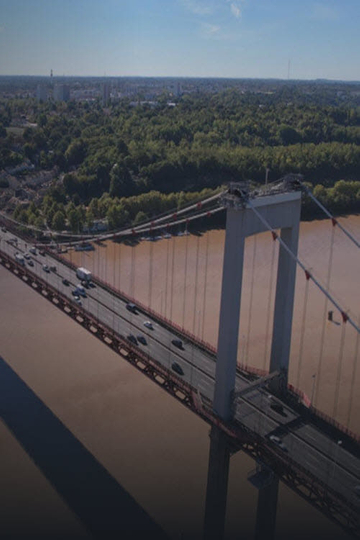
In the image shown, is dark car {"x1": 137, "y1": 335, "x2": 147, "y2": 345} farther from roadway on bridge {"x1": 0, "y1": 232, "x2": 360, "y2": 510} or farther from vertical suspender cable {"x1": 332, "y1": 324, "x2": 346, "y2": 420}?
vertical suspender cable {"x1": 332, "y1": 324, "x2": 346, "y2": 420}

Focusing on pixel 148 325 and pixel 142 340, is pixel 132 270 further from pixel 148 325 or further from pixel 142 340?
pixel 142 340

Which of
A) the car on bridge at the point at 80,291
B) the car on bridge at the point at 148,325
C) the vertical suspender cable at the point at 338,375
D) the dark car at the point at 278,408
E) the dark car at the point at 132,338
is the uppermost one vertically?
the car on bridge at the point at 80,291

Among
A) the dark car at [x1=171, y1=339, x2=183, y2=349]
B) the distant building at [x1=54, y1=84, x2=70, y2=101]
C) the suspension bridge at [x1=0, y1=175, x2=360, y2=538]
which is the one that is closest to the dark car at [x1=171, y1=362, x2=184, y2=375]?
the suspension bridge at [x1=0, y1=175, x2=360, y2=538]

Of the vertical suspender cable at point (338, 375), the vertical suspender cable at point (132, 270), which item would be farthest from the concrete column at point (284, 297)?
the vertical suspender cable at point (132, 270)

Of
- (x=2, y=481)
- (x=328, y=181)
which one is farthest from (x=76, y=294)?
(x=328, y=181)

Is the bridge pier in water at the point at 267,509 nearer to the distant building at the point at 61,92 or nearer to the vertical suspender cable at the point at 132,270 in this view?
the vertical suspender cable at the point at 132,270

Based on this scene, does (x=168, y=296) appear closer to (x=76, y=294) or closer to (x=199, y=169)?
(x=76, y=294)
